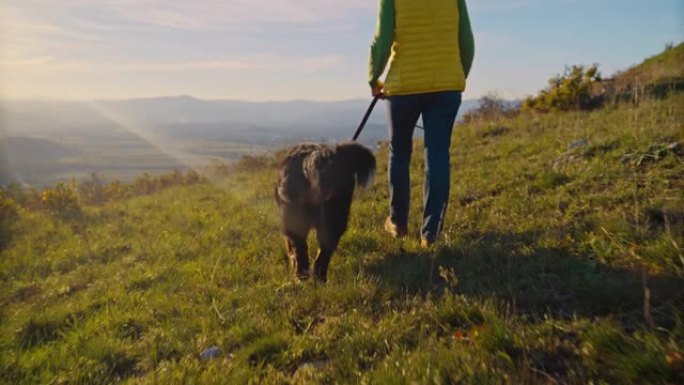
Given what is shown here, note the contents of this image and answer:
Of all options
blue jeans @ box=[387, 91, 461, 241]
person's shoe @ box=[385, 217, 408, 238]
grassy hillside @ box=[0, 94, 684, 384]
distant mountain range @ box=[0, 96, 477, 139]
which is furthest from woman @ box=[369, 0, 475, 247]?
distant mountain range @ box=[0, 96, 477, 139]

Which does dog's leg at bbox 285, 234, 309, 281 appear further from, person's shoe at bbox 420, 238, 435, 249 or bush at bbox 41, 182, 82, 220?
bush at bbox 41, 182, 82, 220

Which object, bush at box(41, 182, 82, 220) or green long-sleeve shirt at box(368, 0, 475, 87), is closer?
green long-sleeve shirt at box(368, 0, 475, 87)

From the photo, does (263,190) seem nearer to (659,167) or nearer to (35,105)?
(659,167)

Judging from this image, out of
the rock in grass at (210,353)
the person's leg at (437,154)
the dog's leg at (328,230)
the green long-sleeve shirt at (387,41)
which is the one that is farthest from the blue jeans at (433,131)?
the rock in grass at (210,353)

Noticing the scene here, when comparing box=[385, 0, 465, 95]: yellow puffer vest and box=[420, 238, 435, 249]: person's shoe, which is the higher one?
box=[385, 0, 465, 95]: yellow puffer vest

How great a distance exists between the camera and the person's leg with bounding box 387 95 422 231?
14.4 feet

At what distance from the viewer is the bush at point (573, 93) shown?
11938 mm

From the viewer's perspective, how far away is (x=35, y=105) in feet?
→ 221

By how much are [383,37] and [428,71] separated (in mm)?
503

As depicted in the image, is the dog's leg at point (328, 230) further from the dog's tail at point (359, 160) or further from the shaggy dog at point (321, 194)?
the dog's tail at point (359, 160)

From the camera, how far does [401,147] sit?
465 cm

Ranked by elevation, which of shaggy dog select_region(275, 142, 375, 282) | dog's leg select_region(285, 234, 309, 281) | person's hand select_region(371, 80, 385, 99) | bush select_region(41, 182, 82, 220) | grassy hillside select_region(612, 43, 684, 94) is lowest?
bush select_region(41, 182, 82, 220)

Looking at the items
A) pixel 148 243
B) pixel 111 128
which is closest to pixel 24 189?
pixel 148 243

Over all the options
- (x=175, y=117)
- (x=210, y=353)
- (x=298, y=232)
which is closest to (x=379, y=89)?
(x=298, y=232)
